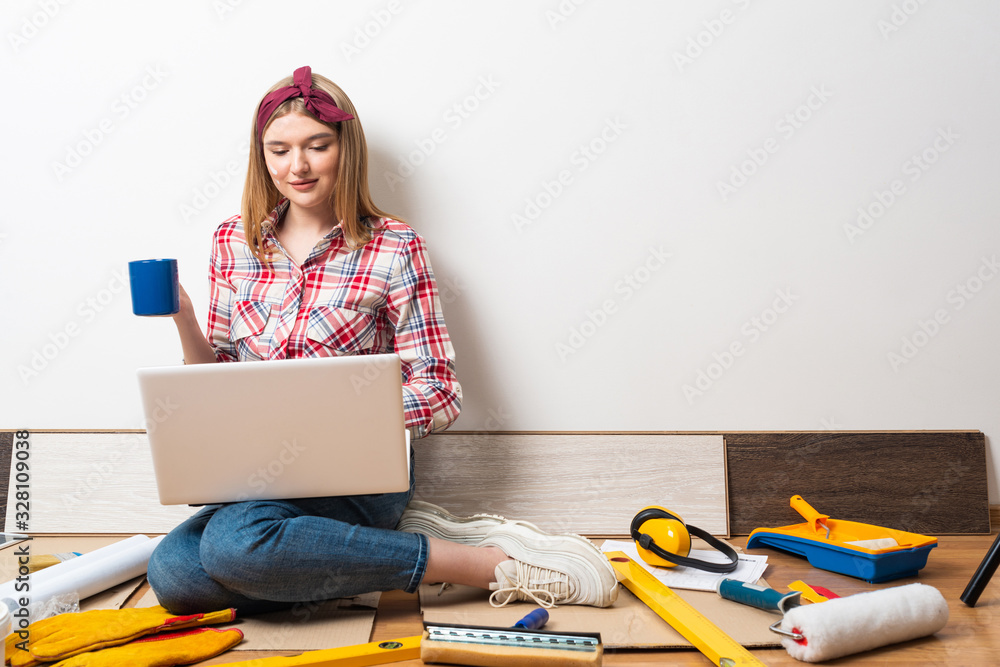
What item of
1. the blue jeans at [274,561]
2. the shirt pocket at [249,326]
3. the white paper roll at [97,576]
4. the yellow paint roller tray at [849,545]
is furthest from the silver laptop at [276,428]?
the yellow paint roller tray at [849,545]

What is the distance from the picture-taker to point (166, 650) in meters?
1.08

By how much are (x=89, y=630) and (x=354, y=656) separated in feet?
1.35

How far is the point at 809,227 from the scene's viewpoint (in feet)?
5.79

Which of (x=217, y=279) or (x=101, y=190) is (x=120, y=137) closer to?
(x=101, y=190)

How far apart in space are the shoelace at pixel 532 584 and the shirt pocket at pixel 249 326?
667 millimetres

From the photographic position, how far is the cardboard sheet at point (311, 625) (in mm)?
1143

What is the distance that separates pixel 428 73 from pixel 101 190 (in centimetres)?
80

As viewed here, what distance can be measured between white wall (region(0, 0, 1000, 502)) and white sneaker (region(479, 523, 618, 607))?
1.54 ft

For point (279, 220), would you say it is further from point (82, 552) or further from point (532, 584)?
point (532, 584)

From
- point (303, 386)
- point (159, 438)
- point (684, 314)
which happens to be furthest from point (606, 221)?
point (159, 438)

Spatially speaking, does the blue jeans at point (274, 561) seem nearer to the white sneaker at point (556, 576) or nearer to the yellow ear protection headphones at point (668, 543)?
the white sneaker at point (556, 576)

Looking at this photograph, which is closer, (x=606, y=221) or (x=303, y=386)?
(x=303, y=386)

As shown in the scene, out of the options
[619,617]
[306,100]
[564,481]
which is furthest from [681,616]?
[306,100]

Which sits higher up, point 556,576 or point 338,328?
point 338,328
